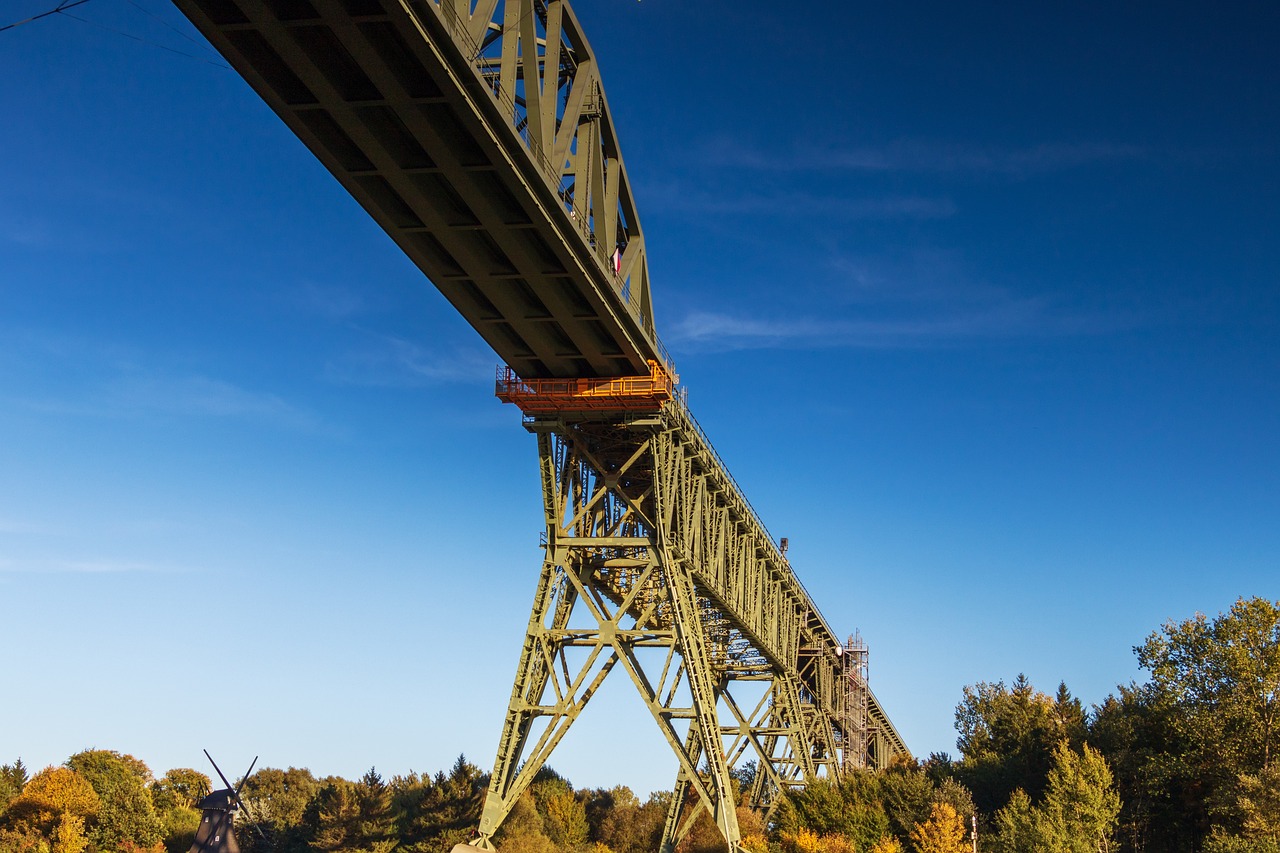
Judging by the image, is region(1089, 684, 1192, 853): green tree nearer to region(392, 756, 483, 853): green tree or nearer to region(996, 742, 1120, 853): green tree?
region(996, 742, 1120, 853): green tree

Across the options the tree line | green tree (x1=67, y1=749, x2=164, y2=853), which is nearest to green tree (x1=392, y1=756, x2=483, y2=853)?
the tree line

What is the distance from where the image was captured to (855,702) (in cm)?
7600

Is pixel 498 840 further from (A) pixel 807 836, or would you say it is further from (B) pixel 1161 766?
(B) pixel 1161 766

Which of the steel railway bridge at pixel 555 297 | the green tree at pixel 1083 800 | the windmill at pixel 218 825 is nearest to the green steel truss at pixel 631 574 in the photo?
the steel railway bridge at pixel 555 297

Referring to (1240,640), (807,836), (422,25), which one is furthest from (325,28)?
(1240,640)

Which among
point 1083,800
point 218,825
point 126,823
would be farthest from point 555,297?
point 126,823

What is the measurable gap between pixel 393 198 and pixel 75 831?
246ft

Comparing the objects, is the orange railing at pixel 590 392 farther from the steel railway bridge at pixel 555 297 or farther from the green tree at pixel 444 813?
the green tree at pixel 444 813

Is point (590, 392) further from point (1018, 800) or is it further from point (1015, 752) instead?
point (1015, 752)

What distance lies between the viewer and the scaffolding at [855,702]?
73475 mm

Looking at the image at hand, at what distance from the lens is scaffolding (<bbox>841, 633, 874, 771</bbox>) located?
73.5 m

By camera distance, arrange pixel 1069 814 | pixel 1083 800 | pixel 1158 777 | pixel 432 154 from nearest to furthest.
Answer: pixel 432 154, pixel 1083 800, pixel 1069 814, pixel 1158 777

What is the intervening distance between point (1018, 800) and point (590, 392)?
28588 mm

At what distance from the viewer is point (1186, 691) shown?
4731 cm
